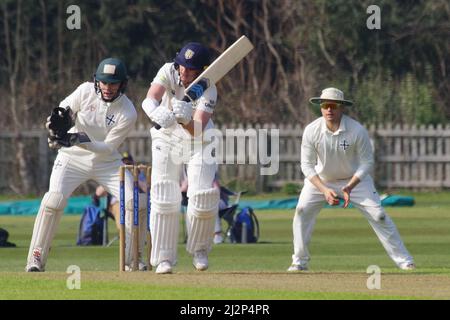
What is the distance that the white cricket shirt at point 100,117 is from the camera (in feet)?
39.5

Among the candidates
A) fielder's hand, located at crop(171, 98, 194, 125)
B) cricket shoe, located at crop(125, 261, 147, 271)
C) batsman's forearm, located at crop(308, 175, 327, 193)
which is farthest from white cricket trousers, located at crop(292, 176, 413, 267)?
fielder's hand, located at crop(171, 98, 194, 125)

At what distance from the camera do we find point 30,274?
11438mm

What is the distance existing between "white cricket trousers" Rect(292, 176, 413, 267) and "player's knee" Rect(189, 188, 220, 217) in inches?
57.7

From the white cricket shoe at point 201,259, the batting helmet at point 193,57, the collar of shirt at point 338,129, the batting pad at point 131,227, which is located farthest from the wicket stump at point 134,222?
the collar of shirt at point 338,129

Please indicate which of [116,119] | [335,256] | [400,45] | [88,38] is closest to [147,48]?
[88,38]

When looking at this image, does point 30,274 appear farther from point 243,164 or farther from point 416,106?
point 416,106

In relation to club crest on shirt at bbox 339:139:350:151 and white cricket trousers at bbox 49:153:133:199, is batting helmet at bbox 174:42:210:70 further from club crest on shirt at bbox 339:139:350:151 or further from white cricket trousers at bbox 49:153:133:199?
club crest on shirt at bbox 339:139:350:151

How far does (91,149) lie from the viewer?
39.0 feet

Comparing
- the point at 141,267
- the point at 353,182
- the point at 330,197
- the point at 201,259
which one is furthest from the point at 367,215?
the point at 141,267

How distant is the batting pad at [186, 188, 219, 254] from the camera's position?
11180mm

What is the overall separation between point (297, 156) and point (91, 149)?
14.8 metres

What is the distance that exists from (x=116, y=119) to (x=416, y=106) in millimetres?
16223

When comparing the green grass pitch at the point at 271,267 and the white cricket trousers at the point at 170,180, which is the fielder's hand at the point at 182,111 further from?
the green grass pitch at the point at 271,267
